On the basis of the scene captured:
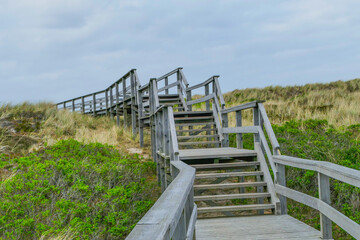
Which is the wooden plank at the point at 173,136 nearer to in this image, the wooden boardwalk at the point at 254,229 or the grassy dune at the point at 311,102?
the wooden boardwalk at the point at 254,229

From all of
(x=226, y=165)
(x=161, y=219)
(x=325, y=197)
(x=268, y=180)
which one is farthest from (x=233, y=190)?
(x=161, y=219)

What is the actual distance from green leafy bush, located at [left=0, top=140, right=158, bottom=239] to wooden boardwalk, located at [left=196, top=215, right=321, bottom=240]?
161 cm

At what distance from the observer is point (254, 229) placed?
4.88 m

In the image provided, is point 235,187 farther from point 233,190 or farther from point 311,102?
point 311,102

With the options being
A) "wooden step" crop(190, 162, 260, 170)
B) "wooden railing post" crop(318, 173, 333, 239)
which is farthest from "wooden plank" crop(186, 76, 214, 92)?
"wooden railing post" crop(318, 173, 333, 239)

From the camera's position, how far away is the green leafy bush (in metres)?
5.72

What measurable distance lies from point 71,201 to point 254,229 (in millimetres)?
3593

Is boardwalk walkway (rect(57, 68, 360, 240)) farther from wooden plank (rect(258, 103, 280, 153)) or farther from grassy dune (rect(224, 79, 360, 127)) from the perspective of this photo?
grassy dune (rect(224, 79, 360, 127))

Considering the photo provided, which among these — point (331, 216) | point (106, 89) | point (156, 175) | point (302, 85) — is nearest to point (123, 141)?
point (156, 175)

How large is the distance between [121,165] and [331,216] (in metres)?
6.25

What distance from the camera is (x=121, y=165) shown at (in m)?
9.35

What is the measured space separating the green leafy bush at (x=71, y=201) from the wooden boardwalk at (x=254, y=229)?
1.61 m

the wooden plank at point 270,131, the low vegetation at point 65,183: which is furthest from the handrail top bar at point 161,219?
the wooden plank at point 270,131

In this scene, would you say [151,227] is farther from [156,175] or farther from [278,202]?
[156,175]
